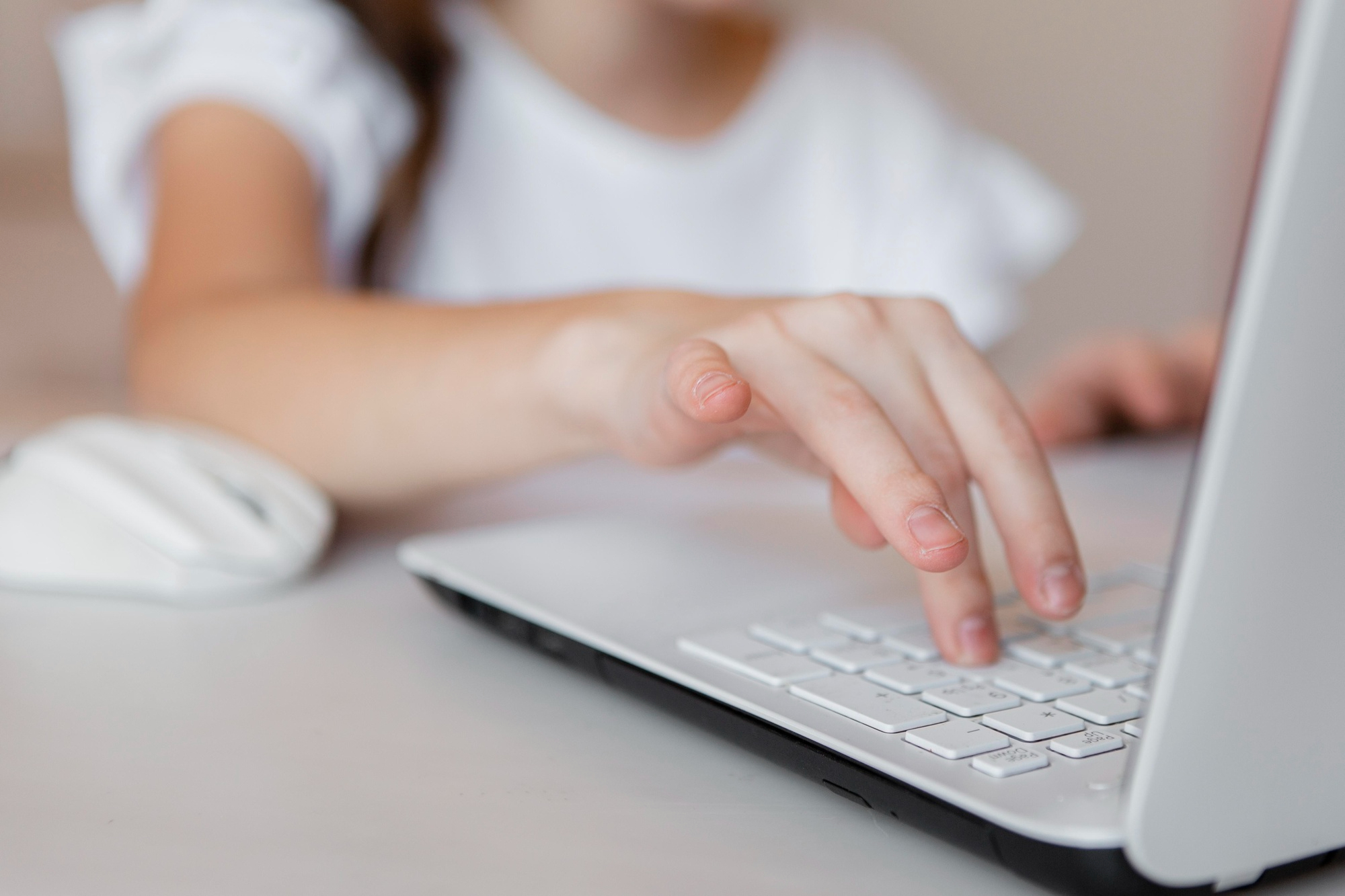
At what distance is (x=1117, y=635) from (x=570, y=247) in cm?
85

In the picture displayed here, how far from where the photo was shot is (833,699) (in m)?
0.28

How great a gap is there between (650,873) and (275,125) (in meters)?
0.65

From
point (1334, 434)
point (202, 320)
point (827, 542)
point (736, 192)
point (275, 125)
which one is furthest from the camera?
point (736, 192)

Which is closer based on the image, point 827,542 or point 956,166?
point 827,542

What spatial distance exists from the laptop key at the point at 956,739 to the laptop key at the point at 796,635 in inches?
2.6

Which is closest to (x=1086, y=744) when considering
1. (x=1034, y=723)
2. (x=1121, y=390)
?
(x=1034, y=723)

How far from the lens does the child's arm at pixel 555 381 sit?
0.32 m

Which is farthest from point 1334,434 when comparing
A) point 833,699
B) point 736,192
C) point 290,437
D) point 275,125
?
point 736,192

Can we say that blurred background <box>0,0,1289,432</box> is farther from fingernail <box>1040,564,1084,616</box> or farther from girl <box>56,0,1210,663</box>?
fingernail <box>1040,564,1084,616</box>

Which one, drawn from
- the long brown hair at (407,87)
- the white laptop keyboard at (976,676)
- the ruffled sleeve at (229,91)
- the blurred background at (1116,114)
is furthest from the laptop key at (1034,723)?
the blurred background at (1116,114)

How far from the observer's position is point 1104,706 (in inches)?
11.1

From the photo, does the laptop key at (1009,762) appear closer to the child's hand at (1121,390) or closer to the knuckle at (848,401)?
the knuckle at (848,401)

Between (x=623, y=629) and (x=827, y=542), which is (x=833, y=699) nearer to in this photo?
(x=623, y=629)

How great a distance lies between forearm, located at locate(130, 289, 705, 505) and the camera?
0.46 metres
